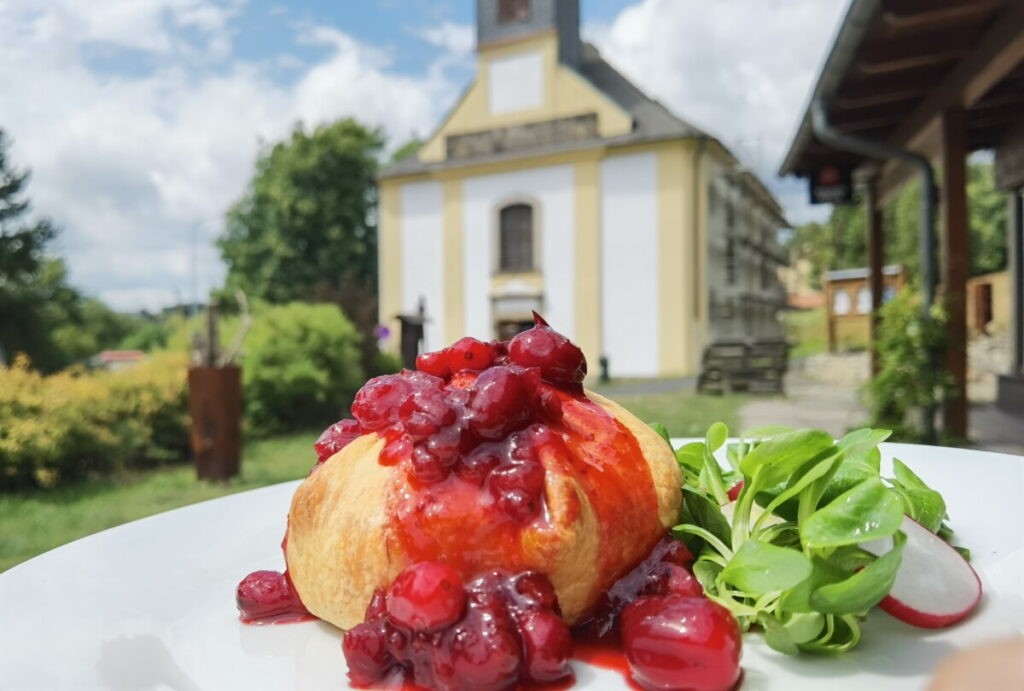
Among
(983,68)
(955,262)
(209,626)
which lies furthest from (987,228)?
(209,626)

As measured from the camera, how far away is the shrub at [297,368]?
9.27 metres

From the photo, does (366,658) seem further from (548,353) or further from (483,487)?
(548,353)

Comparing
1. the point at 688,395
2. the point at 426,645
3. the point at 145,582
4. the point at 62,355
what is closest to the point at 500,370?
the point at 426,645

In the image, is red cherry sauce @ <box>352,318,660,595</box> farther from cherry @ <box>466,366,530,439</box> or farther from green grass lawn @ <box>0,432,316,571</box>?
green grass lawn @ <box>0,432,316,571</box>

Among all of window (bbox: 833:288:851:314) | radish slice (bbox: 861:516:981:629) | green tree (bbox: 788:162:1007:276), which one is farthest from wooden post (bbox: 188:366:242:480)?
window (bbox: 833:288:851:314)

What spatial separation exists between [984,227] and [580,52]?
628 inches

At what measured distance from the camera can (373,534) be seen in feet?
4.24

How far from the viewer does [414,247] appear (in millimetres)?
18359

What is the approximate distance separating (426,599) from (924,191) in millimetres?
7052

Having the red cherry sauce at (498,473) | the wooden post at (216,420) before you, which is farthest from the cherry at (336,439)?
the wooden post at (216,420)

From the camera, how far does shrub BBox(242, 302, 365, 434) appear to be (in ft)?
30.4

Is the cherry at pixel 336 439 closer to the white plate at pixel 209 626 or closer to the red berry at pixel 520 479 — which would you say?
the white plate at pixel 209 626

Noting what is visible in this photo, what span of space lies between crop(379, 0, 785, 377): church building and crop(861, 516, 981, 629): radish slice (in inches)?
553

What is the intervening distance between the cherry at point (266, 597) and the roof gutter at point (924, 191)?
587cm
